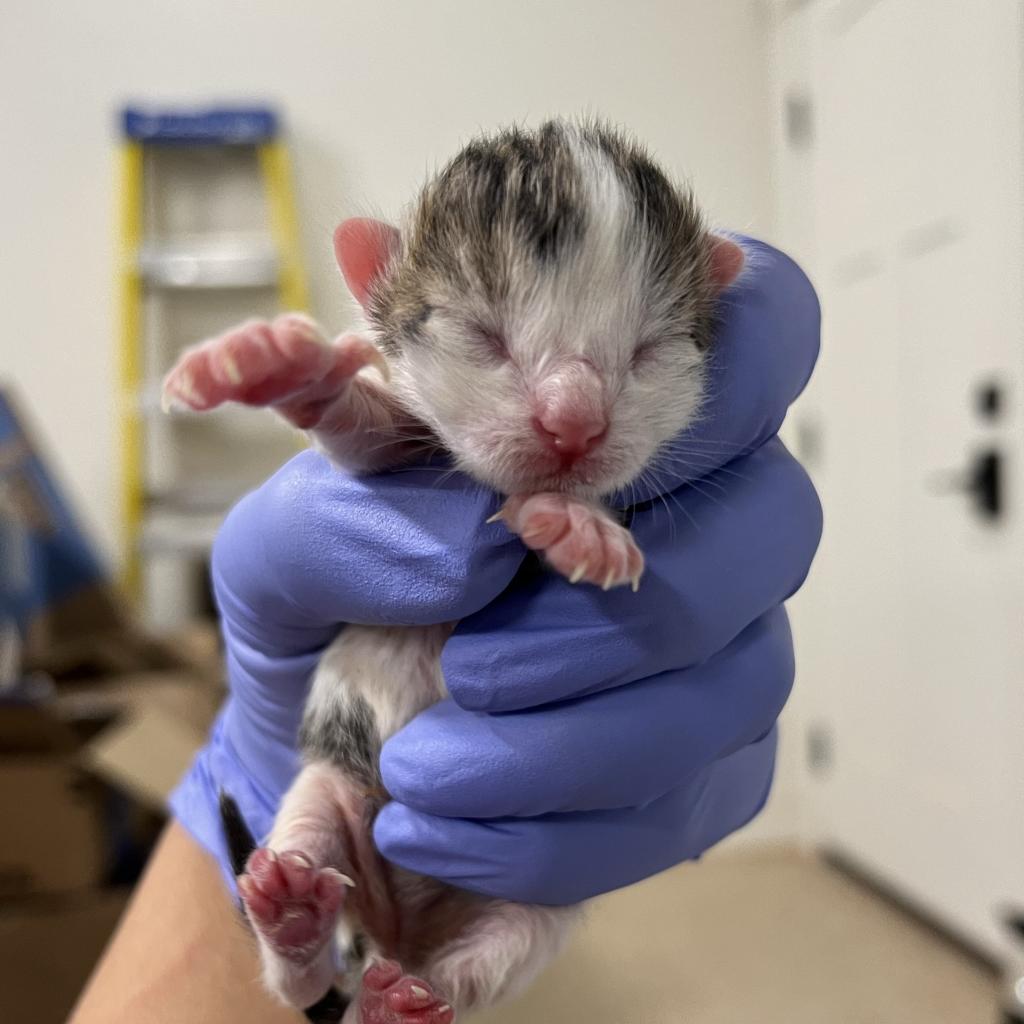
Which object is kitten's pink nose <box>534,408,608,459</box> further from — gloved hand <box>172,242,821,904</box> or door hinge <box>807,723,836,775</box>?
door hinge <box>807,723,836,775</box>

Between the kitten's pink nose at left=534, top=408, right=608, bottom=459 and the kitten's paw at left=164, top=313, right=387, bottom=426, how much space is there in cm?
18

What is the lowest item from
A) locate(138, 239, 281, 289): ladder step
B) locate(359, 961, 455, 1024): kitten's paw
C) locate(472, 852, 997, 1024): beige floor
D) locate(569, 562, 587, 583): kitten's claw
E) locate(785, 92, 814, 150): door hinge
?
locate(472, 852, 997, 1024): beige floor

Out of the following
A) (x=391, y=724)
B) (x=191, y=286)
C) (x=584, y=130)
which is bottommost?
(x=391, y=724)

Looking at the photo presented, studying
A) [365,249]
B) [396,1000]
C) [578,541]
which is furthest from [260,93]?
[396,1000]

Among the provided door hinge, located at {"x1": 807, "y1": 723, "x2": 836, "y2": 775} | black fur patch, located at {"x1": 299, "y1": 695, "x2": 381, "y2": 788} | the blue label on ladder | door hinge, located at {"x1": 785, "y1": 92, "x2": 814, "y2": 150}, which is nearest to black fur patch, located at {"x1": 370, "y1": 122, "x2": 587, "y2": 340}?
black fur patch, located at {"x1": 299, "y1": 695, "x2": 381, "y2": 788}

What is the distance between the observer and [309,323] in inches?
27.0

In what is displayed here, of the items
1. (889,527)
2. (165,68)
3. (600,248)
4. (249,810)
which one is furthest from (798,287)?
(165,68)

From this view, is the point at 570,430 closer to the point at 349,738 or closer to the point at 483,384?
the point at 483,384

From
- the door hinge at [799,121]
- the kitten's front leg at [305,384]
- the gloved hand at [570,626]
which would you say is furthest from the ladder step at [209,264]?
the kitten's front leg at [305,384]

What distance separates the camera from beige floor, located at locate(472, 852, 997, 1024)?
6.38 feet

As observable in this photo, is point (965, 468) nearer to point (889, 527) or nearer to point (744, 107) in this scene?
point (889, 527)

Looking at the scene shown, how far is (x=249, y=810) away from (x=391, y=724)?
0.31 metres

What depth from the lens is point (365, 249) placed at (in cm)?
82

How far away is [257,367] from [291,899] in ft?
1.34
